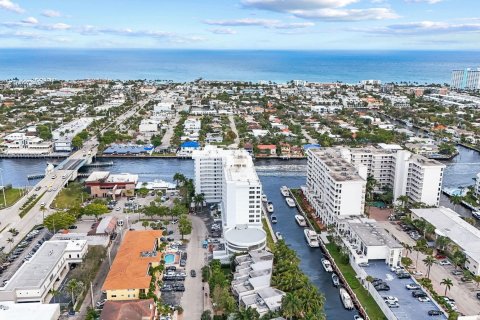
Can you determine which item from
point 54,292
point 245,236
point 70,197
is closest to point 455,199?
point 245,236

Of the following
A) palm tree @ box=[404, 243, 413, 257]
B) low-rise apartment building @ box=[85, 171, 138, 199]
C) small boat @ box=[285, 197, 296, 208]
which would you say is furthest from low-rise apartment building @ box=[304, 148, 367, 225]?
low-rise apartment building @ box=[85, 171, 138, 199]

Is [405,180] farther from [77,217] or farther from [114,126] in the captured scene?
[114,126]

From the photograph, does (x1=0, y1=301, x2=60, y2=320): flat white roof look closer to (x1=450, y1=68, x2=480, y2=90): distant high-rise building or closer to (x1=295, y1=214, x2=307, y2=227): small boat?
(x1=295, y1=214, x2=307, y2=227): small boat

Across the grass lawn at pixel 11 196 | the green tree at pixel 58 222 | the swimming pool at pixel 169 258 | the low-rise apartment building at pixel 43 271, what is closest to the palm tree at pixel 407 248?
the swimming pool at pixel 169 258

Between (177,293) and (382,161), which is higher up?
(382,161)

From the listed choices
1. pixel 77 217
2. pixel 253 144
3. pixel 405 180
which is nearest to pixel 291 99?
pixel 253 144

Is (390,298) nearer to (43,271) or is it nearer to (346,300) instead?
(346,300)
